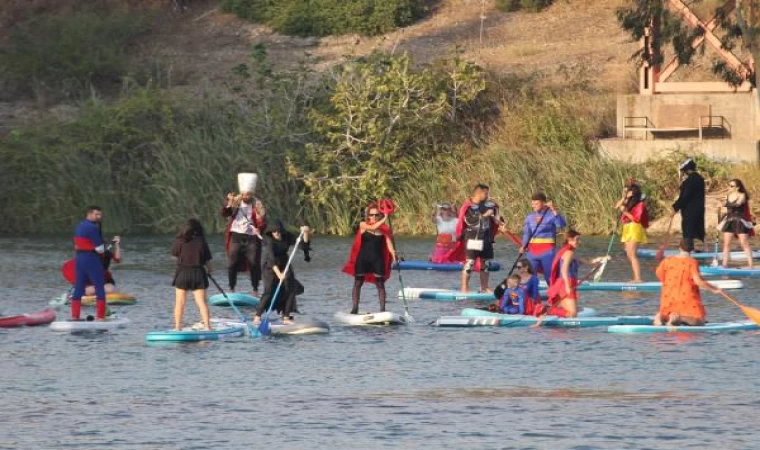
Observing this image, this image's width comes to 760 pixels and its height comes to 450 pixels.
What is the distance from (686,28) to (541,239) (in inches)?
803

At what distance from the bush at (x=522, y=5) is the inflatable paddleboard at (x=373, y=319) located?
36.4m

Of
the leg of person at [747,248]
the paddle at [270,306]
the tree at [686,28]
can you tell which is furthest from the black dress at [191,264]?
the tree at [686,28]

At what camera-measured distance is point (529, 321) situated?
938 inches

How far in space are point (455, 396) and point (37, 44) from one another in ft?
130

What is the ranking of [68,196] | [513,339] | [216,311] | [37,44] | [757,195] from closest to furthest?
1. [513,339]
2. [216,311]
3. [757,195]
4. [68,196]
5. [37,44]

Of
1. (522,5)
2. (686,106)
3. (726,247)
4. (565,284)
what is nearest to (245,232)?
(565,284)

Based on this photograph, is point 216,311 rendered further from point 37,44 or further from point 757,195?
point 37,44

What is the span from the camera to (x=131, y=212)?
46844 millimetres

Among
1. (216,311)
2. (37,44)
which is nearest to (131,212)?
(37,44)

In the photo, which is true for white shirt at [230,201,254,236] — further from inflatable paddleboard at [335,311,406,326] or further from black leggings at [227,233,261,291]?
inflatable paddleboard at [335,311,406,326]

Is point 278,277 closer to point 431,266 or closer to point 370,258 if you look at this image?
point 370,258

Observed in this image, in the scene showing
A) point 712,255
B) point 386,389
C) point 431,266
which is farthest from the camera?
point 712,255

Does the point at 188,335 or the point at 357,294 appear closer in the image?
the point at 188,335

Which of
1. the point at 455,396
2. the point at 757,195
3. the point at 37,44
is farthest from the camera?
the point at 37,44
